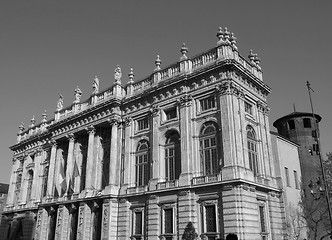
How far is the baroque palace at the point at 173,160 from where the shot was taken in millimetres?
25609

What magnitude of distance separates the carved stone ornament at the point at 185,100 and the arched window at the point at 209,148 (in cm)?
252

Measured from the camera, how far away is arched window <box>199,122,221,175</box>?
27156 mm

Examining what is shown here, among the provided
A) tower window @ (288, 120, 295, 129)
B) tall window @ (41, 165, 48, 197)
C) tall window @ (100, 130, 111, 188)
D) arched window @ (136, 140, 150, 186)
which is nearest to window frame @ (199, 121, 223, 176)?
arched window @ (136, 140, 150, 186)

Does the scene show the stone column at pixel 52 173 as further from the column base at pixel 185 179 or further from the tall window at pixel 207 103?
the tall window at pixel 207 103

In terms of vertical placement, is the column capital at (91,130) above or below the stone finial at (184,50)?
below

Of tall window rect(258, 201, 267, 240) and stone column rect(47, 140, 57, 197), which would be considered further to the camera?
stone column rect(47, 140, 57, 197)

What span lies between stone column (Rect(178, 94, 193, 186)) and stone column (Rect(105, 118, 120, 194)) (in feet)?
26.9

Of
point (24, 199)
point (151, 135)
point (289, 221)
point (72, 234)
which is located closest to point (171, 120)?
point (151, 135)

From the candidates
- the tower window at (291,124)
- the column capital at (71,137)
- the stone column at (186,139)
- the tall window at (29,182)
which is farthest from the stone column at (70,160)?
the tower window at (291,124)

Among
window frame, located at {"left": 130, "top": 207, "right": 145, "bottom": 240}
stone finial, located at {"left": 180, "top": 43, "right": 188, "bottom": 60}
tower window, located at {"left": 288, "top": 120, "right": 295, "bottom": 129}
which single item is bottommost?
window frame, located at {"left": 130, "top": 207, "right": 145, "bottom": 240}

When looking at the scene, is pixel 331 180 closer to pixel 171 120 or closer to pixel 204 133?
pixel 204 133

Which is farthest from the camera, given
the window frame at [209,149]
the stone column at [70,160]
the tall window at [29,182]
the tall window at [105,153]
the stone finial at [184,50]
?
the tall window at [29,182]

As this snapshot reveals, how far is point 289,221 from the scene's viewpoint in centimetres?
2936

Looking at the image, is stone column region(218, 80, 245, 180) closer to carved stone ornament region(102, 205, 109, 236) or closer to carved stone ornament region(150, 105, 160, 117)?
carved stone ornament region(150, 105, 160, 117)
